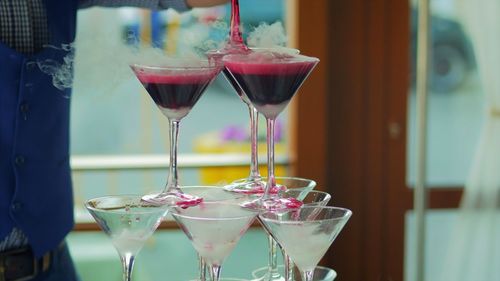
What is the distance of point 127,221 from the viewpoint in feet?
3.90

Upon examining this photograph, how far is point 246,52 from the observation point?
1275mm

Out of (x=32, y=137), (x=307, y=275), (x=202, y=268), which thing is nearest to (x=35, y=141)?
(x=32, y=137)

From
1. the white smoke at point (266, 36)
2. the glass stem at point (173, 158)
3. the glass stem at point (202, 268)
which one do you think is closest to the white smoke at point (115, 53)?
the white smoke at point (266, 36)

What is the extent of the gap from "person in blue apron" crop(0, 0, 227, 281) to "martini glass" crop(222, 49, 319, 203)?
0.54 metres

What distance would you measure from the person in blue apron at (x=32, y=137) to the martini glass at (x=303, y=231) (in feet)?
2.25

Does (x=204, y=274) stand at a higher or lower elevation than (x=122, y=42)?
lower

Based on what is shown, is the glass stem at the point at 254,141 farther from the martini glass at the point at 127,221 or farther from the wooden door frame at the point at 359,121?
the wooden door frame at the point at 359,121

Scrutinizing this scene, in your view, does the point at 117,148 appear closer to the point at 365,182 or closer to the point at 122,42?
the point at 365,182

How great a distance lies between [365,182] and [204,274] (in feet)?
6.33

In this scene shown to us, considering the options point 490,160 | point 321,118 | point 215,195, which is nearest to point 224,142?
point 321,118

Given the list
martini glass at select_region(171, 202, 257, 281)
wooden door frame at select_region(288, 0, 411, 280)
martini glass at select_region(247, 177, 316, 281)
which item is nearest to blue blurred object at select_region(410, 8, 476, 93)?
wooden door frame at select_region(288, 0, 411, 280)

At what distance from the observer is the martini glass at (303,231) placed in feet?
3.87

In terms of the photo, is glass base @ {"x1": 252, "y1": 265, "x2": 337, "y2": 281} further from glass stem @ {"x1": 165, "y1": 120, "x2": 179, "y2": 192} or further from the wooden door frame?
the wooden door frame

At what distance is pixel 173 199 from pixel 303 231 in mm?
216
